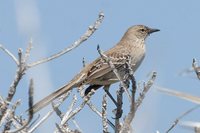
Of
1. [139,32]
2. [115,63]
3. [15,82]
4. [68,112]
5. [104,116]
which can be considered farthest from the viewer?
[139,32]

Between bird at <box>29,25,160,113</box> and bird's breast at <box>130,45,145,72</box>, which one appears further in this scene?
bird's breast at <box>130,45,145,72</box>

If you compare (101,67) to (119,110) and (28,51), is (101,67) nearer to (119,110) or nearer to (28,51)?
(119,110)

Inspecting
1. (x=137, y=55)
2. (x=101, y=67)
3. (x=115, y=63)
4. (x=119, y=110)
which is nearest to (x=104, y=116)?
(x=119, y=110)

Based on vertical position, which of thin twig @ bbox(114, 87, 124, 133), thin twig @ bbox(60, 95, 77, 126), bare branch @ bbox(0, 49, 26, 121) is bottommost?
thin twig @ bbox(114, 87, 124, 133)

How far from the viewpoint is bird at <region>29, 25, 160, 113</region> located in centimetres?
807

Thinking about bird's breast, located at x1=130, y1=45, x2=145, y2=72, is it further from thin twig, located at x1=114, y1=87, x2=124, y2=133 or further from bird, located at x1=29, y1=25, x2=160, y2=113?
thin twig, located at x1=114, y1=87, x2=124, y2=133

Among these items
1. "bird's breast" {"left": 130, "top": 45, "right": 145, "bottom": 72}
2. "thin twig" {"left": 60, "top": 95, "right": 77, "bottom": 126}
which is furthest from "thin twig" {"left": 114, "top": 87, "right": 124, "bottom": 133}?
"bird's breast" {"left": 130, "top": 45, "right": 145, "bottom": 72}

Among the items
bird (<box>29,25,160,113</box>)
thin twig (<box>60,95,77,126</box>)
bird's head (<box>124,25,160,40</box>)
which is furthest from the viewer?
bird's head (<box>124,25,160,40</box>)

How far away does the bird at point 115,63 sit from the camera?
8070 mm

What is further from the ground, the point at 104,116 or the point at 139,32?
the point at 139,32

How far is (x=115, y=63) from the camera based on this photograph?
7.83m

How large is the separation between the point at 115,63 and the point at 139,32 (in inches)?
112

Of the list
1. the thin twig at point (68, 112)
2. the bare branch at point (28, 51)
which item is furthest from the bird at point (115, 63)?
the bare branch at point (28, 51)

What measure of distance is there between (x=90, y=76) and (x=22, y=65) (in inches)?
190
